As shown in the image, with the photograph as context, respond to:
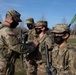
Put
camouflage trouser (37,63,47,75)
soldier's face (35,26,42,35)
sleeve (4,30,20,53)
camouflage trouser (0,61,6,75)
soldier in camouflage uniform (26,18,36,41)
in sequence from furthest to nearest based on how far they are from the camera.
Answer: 1. soldier in camouflage uniform (26,18,36,41)
2. soldier's face (35,26,42,35)
3. camouflage trouser (37,63,47,75)
4. camouflage trouser (0,61,6,75)
5. sleeve (4,30,20,53)

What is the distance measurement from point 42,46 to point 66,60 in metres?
2.36

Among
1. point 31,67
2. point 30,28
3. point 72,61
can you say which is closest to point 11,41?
point 72,61

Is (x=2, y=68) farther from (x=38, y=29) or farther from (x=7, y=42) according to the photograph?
(x=38, y=29)

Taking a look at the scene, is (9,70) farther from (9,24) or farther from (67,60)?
(67,60)

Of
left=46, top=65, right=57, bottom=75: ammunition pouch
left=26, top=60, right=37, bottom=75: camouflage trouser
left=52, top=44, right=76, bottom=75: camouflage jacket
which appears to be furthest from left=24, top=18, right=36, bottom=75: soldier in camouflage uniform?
left=52, top=44, right=76, bottom=75: camouflage jacket

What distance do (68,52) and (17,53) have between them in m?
1.84

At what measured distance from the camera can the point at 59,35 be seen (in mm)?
Result: 5324

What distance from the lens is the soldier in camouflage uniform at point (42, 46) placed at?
7.35 meters

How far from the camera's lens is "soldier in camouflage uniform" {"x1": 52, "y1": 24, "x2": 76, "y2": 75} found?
494 cm

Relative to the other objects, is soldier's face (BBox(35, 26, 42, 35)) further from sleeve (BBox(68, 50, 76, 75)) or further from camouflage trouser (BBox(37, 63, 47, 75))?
sleeve (BBox(68, 50, 76, 75))

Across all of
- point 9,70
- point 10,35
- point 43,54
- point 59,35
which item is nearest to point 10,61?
point 9,70

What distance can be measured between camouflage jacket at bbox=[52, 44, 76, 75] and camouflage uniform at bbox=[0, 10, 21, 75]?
1320 mm

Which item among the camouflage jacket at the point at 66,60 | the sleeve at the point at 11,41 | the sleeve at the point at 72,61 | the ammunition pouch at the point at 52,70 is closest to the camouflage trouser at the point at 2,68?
the sleeve at the point at 11,41

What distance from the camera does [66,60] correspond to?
5020 mm
